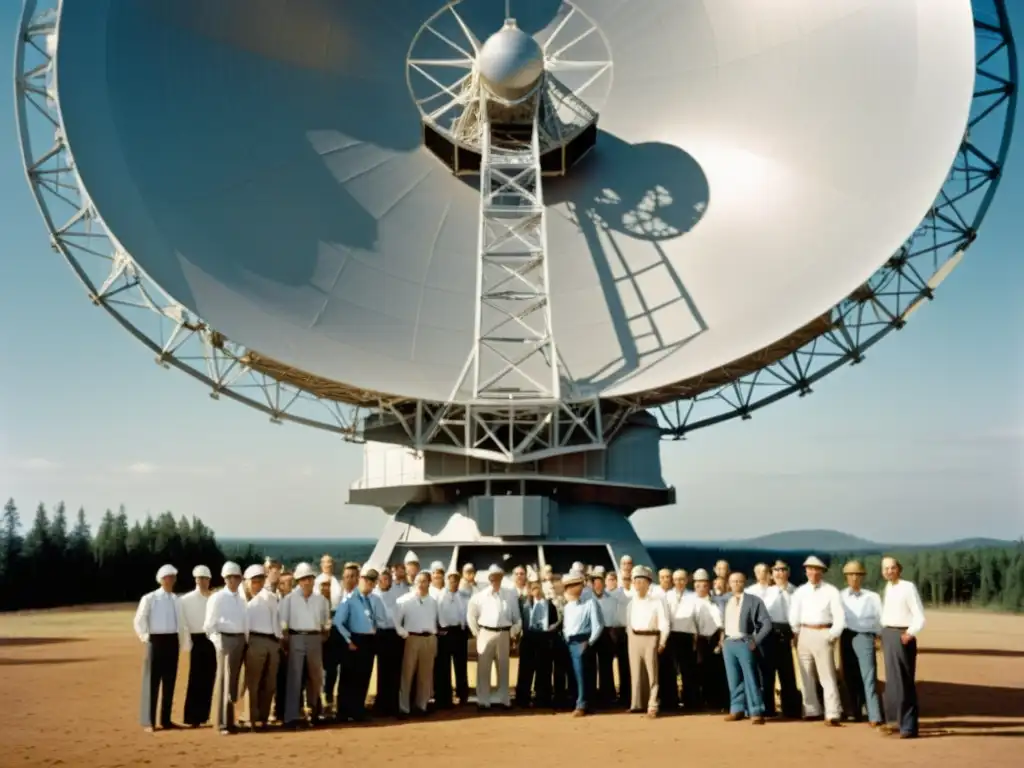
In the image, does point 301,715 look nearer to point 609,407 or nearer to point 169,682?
point 169,682

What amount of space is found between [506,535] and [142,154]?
45.3ft

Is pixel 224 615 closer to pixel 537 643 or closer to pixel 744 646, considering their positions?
pixel 537 643

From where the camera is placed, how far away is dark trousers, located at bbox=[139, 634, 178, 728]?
47.4 ft

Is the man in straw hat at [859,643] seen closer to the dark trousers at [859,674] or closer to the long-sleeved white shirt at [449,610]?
the dark trousers at [859,674]

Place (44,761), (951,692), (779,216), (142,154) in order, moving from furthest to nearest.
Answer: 1. (779,216)
2. (142,154)
3. (951,692)
4. (44,761)

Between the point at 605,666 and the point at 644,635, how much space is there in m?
1.46

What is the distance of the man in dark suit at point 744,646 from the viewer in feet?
48.0

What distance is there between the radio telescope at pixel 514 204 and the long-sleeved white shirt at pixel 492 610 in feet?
28.6

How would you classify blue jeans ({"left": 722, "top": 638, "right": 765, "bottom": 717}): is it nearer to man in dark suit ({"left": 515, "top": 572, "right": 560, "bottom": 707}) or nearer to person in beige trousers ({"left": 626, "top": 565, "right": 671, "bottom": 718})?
person in beige trousers ({"left": 626, "top": 565, "right": 671, "bottom": 718})

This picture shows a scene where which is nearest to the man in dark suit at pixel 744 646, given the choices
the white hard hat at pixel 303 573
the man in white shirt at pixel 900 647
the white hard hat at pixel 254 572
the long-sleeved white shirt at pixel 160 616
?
the man in white shirt at pixel 900 647

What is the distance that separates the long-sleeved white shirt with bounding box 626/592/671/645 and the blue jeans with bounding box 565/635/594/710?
2.69 ft

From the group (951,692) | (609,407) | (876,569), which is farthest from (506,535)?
(876,569)

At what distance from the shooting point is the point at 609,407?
91.9 ft

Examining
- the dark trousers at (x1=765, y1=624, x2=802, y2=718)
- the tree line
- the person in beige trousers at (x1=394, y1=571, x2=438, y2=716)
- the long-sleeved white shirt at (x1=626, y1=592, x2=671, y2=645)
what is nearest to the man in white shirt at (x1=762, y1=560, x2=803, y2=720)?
the dark trousers at (x1=765, y1=624, x2=802, y2=718)
